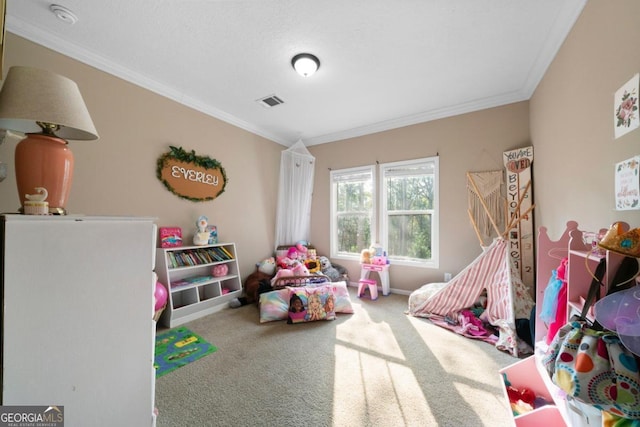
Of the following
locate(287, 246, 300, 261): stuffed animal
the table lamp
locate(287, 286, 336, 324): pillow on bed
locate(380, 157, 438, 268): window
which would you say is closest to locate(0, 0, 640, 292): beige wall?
locate(380, 157, 438, 268): window

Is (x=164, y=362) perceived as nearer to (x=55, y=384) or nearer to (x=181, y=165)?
(x=55, y=384)

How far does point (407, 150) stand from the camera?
10.8 feet

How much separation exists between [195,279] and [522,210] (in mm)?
3926

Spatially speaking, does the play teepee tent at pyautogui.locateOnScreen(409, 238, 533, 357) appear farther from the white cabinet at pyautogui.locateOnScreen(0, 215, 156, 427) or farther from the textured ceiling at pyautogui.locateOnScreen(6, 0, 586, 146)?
the white cabinet at pyautogui.locateOnScreen(0, 215, 156, 427)

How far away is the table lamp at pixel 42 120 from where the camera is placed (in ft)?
2.93

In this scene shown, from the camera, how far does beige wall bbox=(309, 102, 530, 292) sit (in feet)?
8.86

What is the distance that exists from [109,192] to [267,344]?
2.08 meters

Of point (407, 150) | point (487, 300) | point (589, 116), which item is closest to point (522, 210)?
point (487, 300)

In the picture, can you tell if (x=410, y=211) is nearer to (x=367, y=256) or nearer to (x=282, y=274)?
(x=367, y=256)

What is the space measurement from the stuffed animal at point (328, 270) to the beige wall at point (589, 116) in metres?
2.51

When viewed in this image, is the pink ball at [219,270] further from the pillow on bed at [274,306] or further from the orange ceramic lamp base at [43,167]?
the orange ceramic lamp base at [43,167]

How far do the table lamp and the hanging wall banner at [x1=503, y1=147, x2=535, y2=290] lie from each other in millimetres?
3602

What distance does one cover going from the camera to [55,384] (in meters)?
0.76

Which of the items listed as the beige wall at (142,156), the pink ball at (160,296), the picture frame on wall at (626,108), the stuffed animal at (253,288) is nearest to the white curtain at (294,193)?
the beige wall at (142,156)
